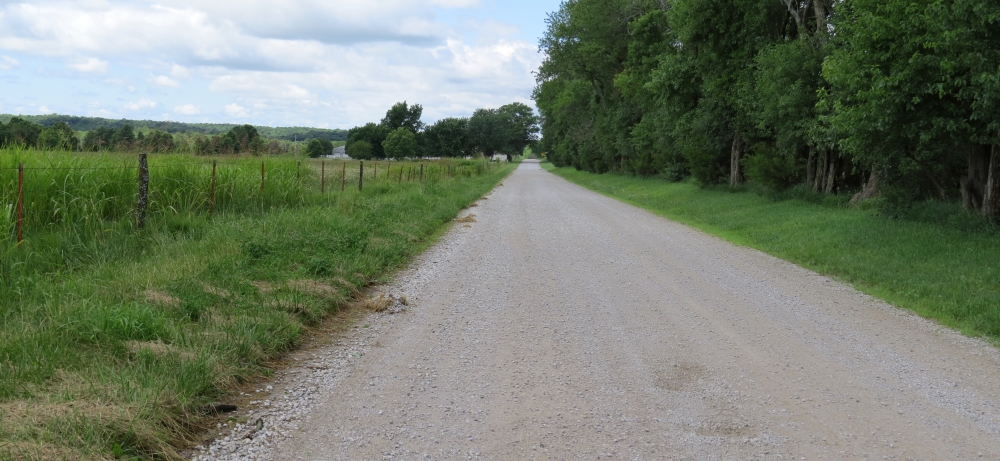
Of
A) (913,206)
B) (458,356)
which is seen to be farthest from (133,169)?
(913,206)

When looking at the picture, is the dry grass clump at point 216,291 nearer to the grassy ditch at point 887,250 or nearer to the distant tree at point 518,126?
the grassy ditch at point 887,250

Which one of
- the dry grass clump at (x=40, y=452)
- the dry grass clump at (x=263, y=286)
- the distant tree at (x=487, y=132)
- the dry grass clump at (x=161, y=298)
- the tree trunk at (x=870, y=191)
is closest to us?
the dry grass clump at (x=40, y=452)

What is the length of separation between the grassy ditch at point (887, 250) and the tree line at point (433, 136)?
7888cm

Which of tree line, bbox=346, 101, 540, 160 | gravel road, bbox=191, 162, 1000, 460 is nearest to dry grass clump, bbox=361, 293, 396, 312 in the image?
gravel road, bbox=191, 162, 1000, 460

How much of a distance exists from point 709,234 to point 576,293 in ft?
28.3

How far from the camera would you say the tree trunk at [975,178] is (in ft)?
48.1

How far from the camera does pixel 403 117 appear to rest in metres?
122

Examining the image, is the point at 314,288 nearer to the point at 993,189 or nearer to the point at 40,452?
the point at 40,452

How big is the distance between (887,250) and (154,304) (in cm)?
1088

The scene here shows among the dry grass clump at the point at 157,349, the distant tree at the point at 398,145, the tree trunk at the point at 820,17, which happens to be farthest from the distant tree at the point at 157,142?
the distant tree at the point at 398,145

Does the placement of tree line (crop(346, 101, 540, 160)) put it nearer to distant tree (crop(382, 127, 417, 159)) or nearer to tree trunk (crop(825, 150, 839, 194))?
distant tree (crop(382, 127, 417, 159))

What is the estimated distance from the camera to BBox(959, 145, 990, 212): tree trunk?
14.7 m

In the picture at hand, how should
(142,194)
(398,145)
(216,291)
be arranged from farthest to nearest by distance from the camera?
1. (398,145)
2. (142,194)
3. (216,291)

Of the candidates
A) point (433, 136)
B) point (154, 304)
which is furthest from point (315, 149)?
point (433, 136)
